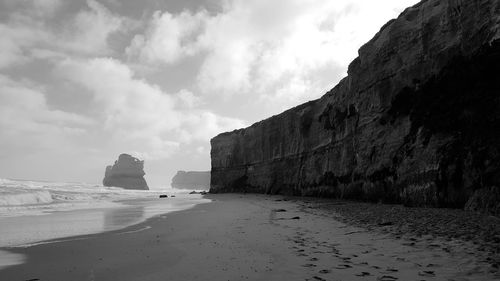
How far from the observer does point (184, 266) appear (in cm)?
650

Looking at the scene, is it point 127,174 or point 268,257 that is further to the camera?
point 127,174

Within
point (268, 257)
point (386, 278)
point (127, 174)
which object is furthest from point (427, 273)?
point (127, 174)

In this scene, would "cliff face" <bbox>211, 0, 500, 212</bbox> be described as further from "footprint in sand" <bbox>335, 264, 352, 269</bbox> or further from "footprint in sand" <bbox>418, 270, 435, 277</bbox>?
"footprint in sand" <bbox>335, 264, 352, 269</bbox>

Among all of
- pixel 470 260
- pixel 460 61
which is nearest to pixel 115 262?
pixel 470 260

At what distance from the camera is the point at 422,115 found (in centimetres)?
1745

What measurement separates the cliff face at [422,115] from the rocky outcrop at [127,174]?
12988 centimetres

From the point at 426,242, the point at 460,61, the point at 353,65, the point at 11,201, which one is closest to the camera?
the point at 426,242

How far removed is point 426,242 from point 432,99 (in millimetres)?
11572

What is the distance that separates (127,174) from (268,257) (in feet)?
506

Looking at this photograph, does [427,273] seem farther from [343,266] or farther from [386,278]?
[343,266]

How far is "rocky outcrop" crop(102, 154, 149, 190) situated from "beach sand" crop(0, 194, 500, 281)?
488 ft

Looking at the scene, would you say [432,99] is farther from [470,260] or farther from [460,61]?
[470,260]

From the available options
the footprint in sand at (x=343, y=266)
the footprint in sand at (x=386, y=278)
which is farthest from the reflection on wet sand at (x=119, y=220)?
the footprint in sand at (x=386, y=278)

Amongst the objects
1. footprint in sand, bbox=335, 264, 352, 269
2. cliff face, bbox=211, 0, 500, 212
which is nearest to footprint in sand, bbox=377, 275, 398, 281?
footprint in sand, bbox=335, 264, 352, 269
